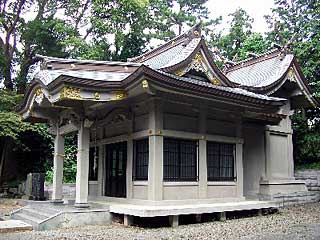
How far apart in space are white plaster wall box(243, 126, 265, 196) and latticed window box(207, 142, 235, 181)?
6.74ft

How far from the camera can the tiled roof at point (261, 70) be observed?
47.7ft

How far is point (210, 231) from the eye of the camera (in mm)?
8500

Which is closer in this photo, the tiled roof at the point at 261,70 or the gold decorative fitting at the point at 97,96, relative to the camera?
the gold decorative fitting at the point at 97,96

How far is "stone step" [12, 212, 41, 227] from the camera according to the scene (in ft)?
30.3

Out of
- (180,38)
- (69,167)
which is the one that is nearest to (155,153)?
(180,38)

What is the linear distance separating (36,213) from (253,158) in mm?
7713

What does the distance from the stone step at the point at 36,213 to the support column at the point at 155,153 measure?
102 inches

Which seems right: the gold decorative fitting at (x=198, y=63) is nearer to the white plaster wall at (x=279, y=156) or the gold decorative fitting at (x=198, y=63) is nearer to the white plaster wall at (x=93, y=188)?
the white plaster wall at (x=279, y=156)

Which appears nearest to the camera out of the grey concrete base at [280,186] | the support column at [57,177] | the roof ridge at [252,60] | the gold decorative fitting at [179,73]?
the gold decorative fitting at [179,73]

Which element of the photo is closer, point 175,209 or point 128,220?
point 175,209

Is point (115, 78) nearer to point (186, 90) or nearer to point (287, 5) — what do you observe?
point (186, 90)

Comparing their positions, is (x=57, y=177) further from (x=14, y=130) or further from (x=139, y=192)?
(x=14, y=130)

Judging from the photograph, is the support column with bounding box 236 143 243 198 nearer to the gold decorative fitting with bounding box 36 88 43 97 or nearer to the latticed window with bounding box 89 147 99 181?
the latticed window with bounding box 89 147 99 181

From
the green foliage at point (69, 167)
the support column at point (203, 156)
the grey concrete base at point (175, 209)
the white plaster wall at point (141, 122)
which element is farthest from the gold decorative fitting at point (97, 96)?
the green foliage at point (69, 167)
